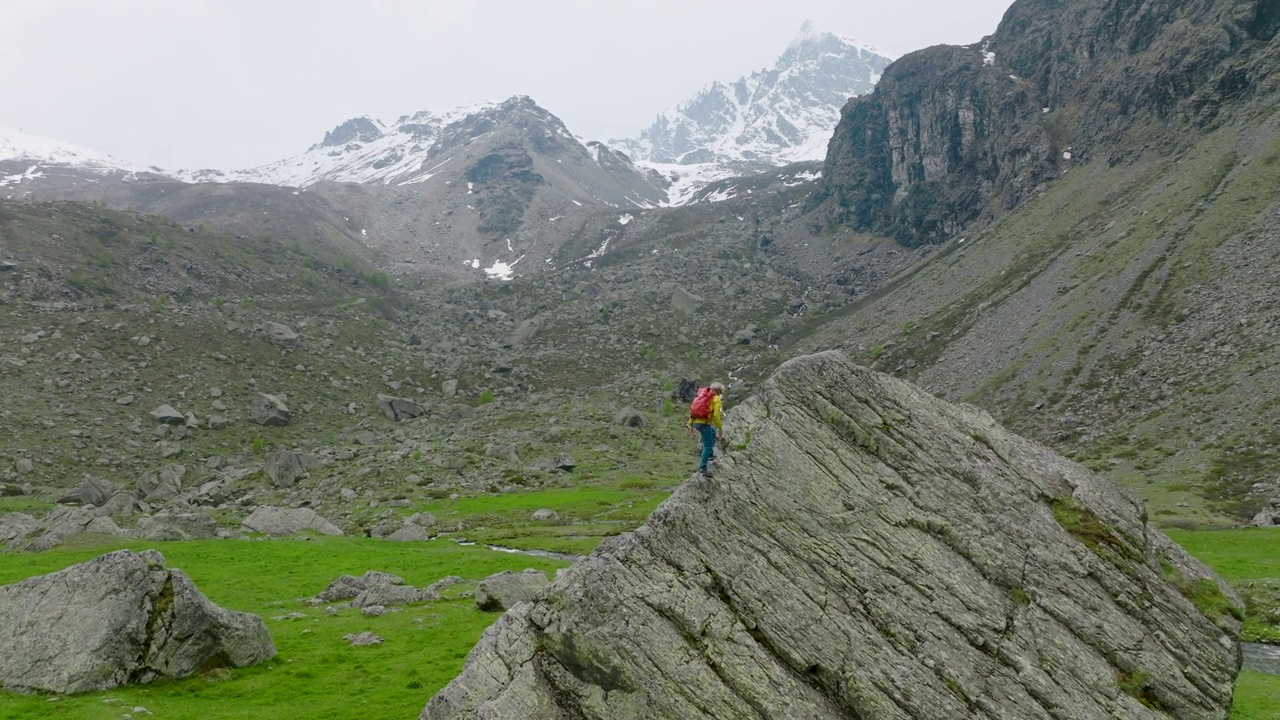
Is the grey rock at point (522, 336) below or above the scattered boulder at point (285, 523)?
above

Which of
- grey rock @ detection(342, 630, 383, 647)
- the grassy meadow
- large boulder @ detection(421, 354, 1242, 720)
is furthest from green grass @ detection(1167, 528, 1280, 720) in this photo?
grey rock @ detection(342, 630, 383, 647)

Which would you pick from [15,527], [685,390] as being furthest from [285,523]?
[685,390]

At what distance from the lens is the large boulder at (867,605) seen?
69.4 feet

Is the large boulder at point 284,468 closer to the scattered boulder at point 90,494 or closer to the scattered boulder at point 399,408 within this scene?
the scattered boulder at point 90,494

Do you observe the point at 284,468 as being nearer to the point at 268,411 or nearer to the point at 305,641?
the point at 268,411

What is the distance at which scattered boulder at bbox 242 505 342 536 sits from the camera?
260ft

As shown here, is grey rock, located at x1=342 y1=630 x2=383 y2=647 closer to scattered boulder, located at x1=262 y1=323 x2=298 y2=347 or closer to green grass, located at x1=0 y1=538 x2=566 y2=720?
green grass, located at x1=0 y1=538 x2=566 y2=720

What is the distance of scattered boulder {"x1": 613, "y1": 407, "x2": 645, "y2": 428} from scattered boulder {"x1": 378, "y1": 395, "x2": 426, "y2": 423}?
4165cm

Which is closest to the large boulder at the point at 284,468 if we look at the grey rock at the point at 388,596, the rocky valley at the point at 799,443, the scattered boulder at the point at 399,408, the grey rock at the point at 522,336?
the rocky valley at the point at 799,443

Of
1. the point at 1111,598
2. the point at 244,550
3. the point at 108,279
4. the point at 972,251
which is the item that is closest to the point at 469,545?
the point at 244,550

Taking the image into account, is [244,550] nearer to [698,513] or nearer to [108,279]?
[698,513]

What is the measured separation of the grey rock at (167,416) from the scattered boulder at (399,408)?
117ft

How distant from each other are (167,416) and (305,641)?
332 ft

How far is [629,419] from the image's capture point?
143375 millimetres
